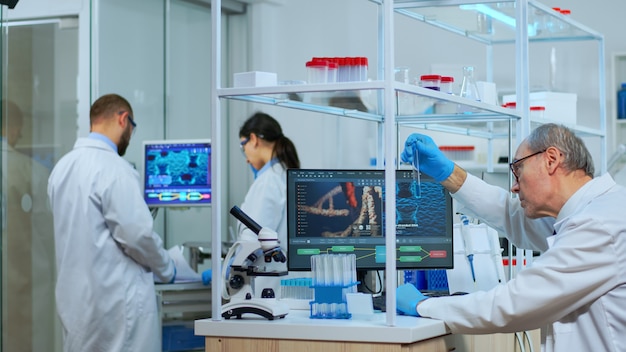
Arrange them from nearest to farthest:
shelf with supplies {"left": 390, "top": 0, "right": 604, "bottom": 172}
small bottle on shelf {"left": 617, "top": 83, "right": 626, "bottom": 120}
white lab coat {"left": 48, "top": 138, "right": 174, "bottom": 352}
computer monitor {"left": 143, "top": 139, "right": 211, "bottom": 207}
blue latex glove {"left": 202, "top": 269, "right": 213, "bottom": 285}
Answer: shelf with supplies {"left": 390, "top": 0, "right": 604, "bottom": 172}
white lab coat {"left": 48, "top": 138, "right": 174, "bottom": 352}
blue latex glove {"left": 202, "top": 269, "right": 213, "bottom": 285}
computer monitor {"left": 143, "top": 139, "right": 211, "bottom": 207}
small bottle on shelf {"left": 617, "top": 83, "right": 626, "bottom": 120}

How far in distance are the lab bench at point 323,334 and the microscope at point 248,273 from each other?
0.11 ft

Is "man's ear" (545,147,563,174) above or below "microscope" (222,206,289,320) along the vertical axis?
above

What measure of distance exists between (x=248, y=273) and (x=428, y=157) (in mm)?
680

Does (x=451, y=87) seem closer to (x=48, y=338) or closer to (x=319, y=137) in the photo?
(x=48, y=338)

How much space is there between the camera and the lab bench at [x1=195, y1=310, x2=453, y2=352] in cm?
234

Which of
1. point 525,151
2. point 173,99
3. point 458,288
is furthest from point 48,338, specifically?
point 525,151

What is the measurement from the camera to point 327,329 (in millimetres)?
2398

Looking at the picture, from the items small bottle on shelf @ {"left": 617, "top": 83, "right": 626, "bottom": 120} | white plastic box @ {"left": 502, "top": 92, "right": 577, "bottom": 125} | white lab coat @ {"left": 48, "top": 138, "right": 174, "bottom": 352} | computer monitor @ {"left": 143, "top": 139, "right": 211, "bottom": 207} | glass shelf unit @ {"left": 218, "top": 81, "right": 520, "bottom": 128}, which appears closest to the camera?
glass shelf unit @ {"left": 218, "top": 81, "right": 520, "bottom": 128}

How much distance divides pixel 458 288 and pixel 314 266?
0.69m

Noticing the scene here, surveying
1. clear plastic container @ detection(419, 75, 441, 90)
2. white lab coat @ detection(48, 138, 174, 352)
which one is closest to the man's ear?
clear plastic container @ detection(419, 75, 441, 90)

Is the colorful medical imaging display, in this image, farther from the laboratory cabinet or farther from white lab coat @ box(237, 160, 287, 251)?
white lab coat @ box(237, 160, 287, 251)

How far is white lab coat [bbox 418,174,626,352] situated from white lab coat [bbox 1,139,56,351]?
2.40 metres

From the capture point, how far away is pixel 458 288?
10.1 ft

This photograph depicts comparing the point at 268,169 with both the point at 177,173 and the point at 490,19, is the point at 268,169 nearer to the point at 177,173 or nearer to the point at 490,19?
the point at 177,173
